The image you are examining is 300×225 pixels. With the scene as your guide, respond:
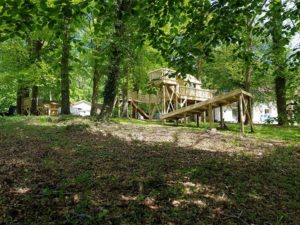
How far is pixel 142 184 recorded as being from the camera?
489cm

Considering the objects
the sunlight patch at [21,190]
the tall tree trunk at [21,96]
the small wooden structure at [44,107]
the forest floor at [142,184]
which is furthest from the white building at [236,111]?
the sunlight patch at [21,190]

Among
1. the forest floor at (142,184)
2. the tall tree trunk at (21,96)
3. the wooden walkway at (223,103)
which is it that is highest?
the tall tree trunk at (21,96)

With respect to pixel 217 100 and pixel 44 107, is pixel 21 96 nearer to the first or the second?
pixel 44 107

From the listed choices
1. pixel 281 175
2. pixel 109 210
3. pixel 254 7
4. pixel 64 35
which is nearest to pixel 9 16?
pixel 64 35

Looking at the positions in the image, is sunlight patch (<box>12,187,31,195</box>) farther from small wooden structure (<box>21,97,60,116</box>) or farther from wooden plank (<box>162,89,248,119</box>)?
small wooden structure (<box>21,97,60,116</box>)

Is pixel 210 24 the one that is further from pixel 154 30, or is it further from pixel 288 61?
pixel 288 61

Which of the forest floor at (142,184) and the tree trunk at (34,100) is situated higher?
the tree trunk at (34,100)

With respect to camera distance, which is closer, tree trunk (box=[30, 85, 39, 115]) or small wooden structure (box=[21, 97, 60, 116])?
tree trunk (box=[30, 85, 39, 115])

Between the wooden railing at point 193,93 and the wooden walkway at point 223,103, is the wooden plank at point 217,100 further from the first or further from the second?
the wooden railing at point 193,93

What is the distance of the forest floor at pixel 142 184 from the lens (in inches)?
155

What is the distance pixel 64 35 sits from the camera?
13.4 feet

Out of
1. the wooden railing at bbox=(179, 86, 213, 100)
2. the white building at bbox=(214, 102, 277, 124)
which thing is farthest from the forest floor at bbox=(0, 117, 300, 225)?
the white building at bbox=(214, 102, 277, 124)

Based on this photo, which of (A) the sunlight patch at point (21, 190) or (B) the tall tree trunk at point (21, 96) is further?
(B) the tall tree trunk at point (21, 96)

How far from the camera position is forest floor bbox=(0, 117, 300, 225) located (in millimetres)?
3945
